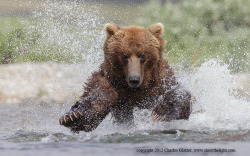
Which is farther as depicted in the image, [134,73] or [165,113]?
[165,113]

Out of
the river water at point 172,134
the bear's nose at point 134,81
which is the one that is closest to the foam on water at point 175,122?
the river water at point 172,134

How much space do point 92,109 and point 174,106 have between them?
923 mm

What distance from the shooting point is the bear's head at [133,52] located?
5500mm

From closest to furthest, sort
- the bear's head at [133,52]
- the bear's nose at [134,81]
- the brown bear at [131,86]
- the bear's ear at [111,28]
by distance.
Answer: the bear's nose at [134,81]
the bear's head at [133,52]
the brown bear at [131,86]
the bear's ear at [111,28]

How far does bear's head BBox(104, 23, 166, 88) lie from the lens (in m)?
5.50

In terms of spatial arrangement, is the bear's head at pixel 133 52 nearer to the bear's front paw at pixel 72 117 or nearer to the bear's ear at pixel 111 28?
the bear's ear at pixel 111 28

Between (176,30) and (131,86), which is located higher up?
(176,30)

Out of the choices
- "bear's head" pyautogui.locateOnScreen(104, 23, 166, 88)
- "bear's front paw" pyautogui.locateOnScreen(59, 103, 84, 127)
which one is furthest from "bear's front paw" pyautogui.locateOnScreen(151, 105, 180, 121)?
"bear's front paw" pyautogui.locateOnScreen(59, 103, 84, 127)

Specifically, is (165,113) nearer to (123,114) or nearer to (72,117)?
(123,114)

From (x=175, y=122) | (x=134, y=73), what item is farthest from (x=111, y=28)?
(x=175, y=122)

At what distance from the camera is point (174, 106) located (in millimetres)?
5758

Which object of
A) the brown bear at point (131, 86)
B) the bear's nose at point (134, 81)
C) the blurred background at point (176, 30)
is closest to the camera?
the bear's nose at point (134, 81)

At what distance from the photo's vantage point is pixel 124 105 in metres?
6.01

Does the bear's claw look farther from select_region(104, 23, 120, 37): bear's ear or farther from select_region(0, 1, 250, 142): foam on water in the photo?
select_region(104, 23, 120, 37): bear's ear
